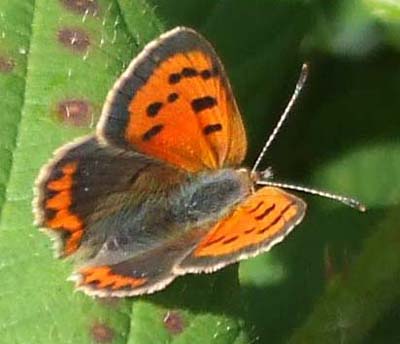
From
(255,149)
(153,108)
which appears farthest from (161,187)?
(255,149)

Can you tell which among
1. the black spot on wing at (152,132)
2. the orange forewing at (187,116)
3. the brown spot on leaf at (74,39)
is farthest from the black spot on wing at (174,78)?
the brown spot on leaf at (74,39)

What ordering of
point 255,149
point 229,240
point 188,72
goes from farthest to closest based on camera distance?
point 255,149
point 188,72
point 229,240

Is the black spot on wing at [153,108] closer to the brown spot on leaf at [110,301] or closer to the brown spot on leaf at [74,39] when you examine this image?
the brown spot on leaf at [74,39]

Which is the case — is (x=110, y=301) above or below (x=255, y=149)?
above

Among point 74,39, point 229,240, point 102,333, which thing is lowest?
point 102,333

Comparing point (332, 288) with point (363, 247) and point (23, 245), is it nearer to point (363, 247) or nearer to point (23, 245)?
point (363, 247)

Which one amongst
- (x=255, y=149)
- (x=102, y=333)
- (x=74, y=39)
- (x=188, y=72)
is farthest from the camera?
(x=255, y=149)

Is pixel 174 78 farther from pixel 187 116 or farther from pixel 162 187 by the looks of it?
pixel 162 187

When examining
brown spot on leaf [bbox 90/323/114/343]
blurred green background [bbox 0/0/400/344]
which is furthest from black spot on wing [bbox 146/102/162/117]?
brown spot on leaf [bbox 90/323/114/343]
